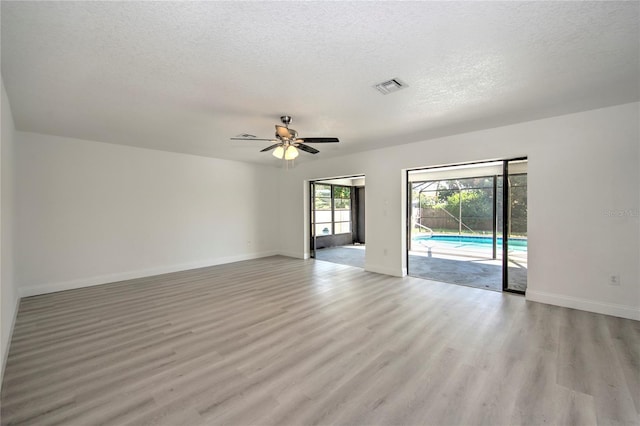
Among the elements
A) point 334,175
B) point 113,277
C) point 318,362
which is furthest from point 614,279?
point 113,277

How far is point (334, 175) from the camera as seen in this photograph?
21.3 feet

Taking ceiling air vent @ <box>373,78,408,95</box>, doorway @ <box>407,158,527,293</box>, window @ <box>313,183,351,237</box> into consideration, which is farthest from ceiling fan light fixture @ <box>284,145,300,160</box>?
window @ <box>313,183,351,237</box>

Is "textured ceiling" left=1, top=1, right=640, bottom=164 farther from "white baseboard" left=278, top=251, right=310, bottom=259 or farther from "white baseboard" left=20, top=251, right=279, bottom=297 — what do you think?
"white baseboard" left=278, top=251, right=310, bottom=259

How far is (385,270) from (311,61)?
4258 mm

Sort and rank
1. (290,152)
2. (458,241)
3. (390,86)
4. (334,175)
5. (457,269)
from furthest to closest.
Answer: (458,241), (334,175), (457,269), (290,152), (390,86)

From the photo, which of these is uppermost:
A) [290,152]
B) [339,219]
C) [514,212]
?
[290,152]

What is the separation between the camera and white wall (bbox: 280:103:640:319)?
333 centimetres

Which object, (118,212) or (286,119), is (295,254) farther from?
(286,119)

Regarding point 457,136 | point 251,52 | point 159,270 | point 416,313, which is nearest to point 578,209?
point 457,136

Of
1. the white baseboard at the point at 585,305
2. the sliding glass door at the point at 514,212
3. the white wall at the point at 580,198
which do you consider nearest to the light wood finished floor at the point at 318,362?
the white baseboard at the point at 585,305

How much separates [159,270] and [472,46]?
20.4 feet

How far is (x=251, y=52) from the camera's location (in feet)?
7.07

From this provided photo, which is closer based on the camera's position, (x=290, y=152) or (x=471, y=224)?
(x=290, y=152)

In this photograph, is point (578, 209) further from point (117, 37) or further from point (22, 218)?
point (22, 218)
